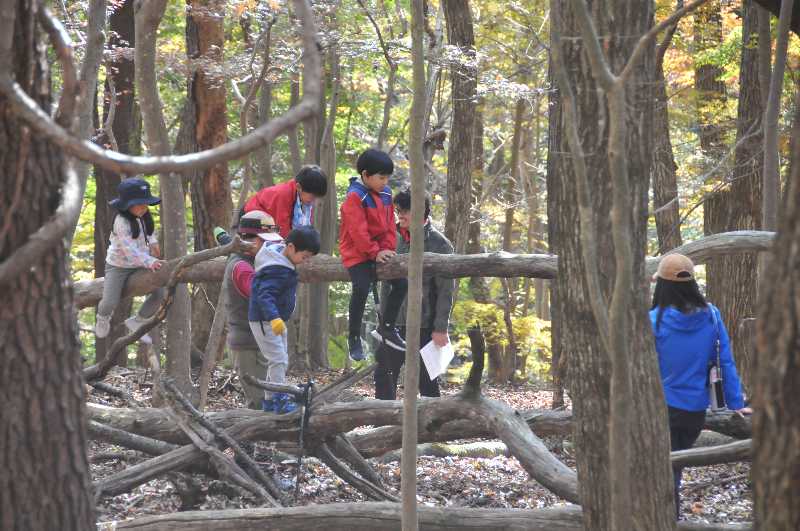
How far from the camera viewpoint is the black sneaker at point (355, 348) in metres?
7.51

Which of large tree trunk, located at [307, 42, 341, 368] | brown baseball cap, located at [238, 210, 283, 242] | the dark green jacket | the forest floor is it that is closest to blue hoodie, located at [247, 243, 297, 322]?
brown baseball cap, located at [238, 210, 283, 242]

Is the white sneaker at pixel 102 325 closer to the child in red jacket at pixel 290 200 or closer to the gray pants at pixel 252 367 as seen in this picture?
the gray pants at pixel 252 367

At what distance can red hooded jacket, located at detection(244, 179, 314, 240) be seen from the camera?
293 inches

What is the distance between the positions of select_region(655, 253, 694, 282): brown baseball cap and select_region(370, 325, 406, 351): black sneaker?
275cm

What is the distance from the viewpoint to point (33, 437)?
304 cm

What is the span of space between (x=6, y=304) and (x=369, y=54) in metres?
8.79

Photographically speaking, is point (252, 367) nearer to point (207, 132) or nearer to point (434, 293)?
point (434, 293)

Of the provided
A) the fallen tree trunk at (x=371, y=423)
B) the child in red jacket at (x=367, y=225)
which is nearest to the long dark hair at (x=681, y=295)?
the fallen tree trunk at (x=371, y=423)

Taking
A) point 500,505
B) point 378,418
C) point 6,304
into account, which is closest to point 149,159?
point 6,304

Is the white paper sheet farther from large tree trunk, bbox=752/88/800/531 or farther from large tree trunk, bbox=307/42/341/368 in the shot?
large tree trunk, bbox=307/42/341/368

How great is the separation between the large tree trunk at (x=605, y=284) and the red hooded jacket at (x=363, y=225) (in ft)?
10.5

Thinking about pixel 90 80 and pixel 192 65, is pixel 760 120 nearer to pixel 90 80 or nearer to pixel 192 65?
pixel 192 65

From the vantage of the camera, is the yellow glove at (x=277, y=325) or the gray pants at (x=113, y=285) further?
the gray pants at (x=113, y=285)

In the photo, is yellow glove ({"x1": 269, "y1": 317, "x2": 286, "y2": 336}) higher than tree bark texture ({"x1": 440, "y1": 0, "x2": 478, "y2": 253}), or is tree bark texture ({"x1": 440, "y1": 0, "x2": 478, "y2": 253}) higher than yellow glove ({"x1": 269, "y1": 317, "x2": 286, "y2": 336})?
tree bark texture ({"x1": 440, "y1": 0, "x2": 478, "y2": 253})
